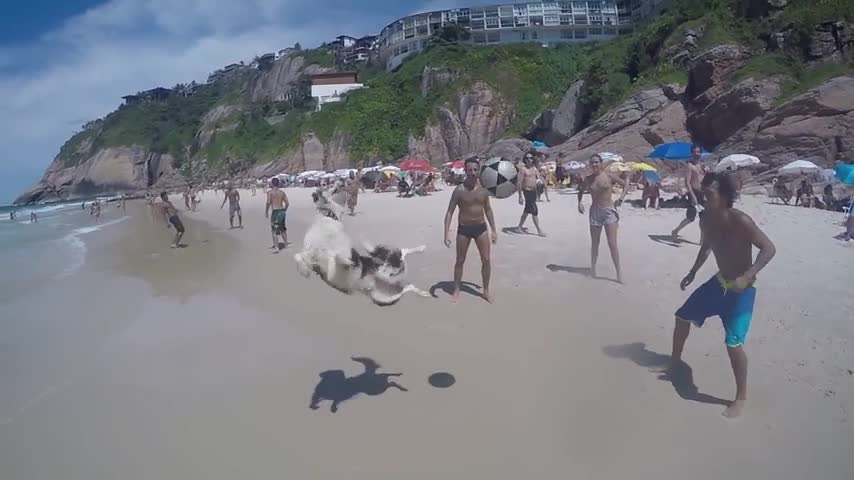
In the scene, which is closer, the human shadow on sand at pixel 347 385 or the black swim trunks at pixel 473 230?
the human shadow on sand at pixel 347 385

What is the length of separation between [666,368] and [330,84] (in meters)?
78.7

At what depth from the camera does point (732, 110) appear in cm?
2559

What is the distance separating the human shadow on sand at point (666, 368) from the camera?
4.48 metres

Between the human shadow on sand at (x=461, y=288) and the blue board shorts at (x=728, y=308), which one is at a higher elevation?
the blue board shorts at (x=728, y=308)

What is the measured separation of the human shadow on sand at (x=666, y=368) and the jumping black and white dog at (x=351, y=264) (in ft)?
7.80

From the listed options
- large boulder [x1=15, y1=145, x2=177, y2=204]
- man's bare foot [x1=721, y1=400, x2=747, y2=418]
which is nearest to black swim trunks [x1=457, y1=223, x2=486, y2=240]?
man's bare foot [x1=721, y1=400, x2=747, y2=418]

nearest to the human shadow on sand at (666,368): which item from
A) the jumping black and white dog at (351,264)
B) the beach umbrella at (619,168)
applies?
the jumping black and white dog at (351,264)

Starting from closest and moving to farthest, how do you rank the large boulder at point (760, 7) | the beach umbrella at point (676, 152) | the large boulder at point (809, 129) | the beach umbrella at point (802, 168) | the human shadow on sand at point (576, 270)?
1. the human shadow on sand at point (576, 270)
2. the beach umbrella at point (676, 152)
3. the beach umbrella at point (802, 168)
4. the large boulder at point (809, 129)
5. the large boulder at point (760, 7)

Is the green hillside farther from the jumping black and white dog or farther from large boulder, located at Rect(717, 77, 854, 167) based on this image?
the jumping black and white dog

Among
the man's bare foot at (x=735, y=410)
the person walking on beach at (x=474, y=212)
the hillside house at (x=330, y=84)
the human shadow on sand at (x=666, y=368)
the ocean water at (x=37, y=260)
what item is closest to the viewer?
the man's bare foot at (x=735, y=410)

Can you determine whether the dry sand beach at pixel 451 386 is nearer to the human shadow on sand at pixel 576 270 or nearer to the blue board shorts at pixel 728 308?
the human shadow on sand at pixel 576 270

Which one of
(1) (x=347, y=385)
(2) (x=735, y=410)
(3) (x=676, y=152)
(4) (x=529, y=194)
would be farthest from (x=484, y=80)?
(2) (x=735, y=410)

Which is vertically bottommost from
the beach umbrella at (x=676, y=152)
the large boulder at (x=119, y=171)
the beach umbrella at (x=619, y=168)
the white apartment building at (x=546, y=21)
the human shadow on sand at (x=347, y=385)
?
the human shadow on sand at (x=347, y=385)

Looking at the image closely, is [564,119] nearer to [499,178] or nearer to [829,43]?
[829,43]
